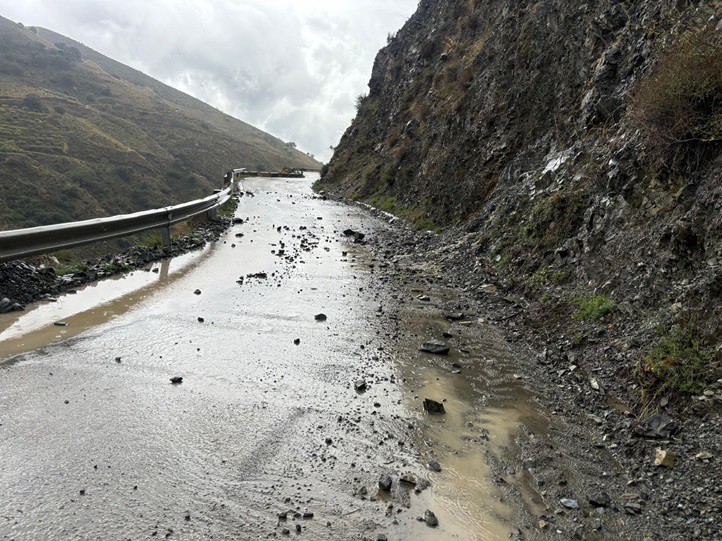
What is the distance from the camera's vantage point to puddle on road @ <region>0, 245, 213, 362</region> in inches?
224

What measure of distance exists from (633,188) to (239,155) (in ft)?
395

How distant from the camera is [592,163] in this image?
31.3ft

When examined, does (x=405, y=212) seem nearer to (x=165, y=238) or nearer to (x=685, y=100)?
(x=165, y=238)

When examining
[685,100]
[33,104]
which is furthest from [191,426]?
[33,104]

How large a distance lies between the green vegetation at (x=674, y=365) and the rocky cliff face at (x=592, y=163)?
15 centimetres

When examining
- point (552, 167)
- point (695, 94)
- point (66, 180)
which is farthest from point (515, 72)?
point (66, 180)

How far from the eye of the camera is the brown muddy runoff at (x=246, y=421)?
3125 millimetres

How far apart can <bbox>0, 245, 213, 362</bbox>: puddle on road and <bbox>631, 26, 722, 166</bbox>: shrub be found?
8.71 metres

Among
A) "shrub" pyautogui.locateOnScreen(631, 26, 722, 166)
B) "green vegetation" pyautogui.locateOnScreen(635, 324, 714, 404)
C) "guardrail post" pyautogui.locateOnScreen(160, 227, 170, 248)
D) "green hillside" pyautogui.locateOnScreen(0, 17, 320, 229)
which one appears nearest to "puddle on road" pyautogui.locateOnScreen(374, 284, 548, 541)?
"green vegetation" pyautogui.locateOnScreen(635, 324, 714, 404)

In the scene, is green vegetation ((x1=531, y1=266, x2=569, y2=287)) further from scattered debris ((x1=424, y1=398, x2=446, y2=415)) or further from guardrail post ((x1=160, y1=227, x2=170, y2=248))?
guardrail post ((x1=160, y1=227, x2=170, y2=248))

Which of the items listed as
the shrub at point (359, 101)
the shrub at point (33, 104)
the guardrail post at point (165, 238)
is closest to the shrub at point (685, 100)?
the guardrail post at point (165, 238)

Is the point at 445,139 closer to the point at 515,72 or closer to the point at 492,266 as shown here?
the point at 515,72

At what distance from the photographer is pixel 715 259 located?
5.26 meters

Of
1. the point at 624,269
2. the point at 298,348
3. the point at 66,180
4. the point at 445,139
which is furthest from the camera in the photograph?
the point at 66,180
